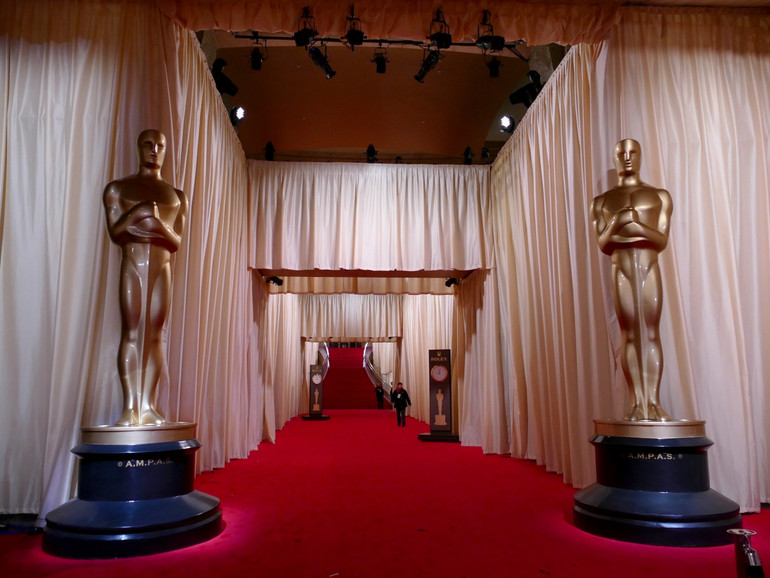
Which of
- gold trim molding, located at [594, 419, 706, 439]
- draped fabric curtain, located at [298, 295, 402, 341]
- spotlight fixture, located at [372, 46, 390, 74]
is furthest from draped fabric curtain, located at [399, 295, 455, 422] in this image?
gold trim molding, located at [594, 419, 706, 439]

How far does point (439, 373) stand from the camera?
32.3ft

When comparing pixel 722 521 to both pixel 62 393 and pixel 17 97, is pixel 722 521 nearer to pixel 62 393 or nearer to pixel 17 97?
pixel 62 393

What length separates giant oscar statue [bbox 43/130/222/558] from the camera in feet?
9.83

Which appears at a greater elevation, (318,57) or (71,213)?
(318,57)

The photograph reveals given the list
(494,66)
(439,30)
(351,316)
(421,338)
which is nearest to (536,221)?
(439,30)

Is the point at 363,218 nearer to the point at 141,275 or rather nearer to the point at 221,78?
the point at 221,78

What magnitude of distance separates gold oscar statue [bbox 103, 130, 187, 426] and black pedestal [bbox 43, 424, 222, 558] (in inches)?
10.1

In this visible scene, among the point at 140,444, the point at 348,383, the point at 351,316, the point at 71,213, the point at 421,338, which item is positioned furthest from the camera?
the point at 348,383

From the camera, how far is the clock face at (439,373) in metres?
9.78

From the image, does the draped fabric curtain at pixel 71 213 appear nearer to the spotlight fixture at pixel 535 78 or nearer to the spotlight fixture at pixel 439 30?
the spotlight fixture at pixel 439 30

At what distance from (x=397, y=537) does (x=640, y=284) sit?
2178mm

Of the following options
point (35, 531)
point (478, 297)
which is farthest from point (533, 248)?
point (35, 531)

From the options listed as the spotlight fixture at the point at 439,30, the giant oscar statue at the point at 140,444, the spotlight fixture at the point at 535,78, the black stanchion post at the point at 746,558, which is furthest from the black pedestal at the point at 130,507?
the spotlight fixture at the point at 535,78

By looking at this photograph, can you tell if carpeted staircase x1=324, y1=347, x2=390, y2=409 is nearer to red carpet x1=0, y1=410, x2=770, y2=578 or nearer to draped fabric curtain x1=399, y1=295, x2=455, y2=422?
draped fabric curtain x1=399, y1=295, x2=455, y2=422
